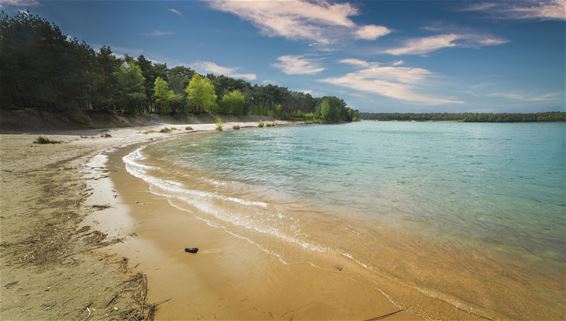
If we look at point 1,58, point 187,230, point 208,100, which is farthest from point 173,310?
point 208,100

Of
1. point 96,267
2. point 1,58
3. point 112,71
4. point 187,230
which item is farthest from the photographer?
point 112,71

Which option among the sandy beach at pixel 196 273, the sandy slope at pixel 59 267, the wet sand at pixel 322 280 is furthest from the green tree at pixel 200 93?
the wet sand at pixel 322 280

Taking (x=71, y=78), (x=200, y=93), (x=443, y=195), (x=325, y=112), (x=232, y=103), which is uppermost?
(x=325, y=112)

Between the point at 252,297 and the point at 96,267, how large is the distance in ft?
9.09

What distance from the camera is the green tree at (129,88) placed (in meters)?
53.1

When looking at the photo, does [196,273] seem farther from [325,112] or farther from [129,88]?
[325,112]

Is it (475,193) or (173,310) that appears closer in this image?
(173,310)

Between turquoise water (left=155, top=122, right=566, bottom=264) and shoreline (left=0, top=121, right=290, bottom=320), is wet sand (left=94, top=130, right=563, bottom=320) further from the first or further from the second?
turquoise water (left=155, top=122, right=566, bottom=264)

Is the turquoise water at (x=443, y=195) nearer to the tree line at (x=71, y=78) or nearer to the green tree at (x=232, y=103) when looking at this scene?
the tree line at (x=71, y=78)

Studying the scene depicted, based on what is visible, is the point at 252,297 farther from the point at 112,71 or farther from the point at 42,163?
the point at 112,71

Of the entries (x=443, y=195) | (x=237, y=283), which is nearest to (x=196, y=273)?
(x=237, y=283)

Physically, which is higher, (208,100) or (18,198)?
(208,100)

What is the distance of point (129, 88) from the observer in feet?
177

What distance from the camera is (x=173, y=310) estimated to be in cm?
351
